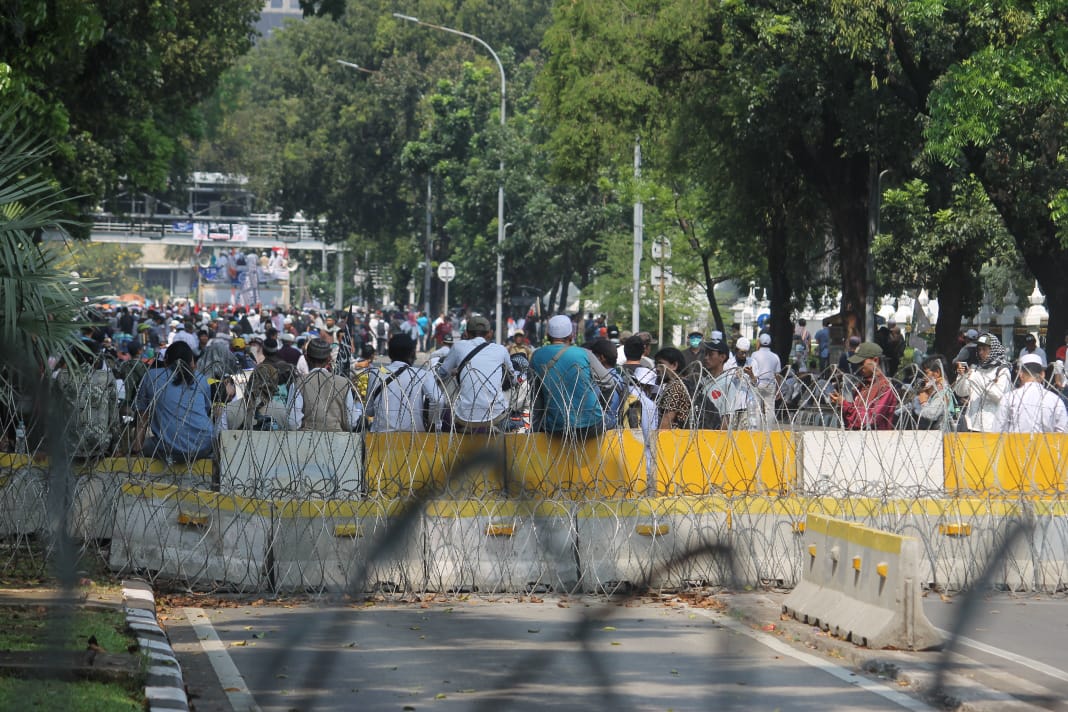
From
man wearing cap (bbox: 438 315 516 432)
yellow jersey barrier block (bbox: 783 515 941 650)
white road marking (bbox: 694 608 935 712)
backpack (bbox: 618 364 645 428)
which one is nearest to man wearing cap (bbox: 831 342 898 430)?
backpack (bbox: 618 364 645 428)

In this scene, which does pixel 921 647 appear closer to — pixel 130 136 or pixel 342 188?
pixel 130 136

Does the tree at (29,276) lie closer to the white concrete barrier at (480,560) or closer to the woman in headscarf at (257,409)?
the woman in headscarf at (257,409)

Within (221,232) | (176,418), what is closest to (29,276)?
(176,418)

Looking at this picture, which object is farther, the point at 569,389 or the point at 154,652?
the point at 569,389

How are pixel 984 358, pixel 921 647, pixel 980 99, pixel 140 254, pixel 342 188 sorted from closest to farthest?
pixel 921 647
pixel 984 358
pixel 980 99
pixel 342 188
pixel 140 254

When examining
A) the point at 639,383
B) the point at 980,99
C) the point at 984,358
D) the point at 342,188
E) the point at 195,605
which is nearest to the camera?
the point at 195,605

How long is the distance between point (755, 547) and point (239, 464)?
4015 mm

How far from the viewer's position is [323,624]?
100 inches

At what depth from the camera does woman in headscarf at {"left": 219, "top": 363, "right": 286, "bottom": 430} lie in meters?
12.2

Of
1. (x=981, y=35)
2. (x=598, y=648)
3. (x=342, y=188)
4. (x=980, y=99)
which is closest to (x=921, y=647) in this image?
(x=598, y=648)

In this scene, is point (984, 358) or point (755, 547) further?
point (984, 358)

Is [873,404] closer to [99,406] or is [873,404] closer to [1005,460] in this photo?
[1005,460]

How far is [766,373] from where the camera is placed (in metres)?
18.5

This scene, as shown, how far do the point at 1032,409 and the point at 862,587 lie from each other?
385cm
